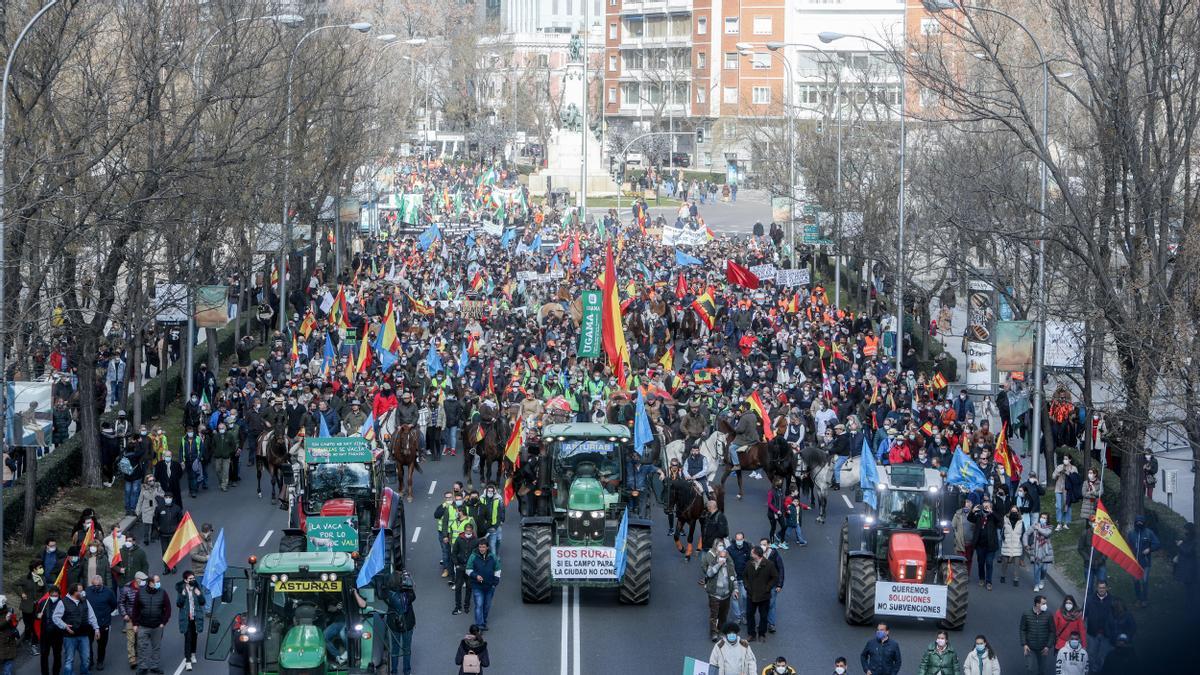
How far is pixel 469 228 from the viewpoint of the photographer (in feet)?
234

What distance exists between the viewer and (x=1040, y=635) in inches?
846

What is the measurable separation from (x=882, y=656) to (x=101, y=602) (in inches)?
359

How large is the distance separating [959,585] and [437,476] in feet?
43.5

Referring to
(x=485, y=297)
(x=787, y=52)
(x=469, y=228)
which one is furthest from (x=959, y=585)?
(x=787, y=52)

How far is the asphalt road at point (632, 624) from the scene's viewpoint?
72.0 feet

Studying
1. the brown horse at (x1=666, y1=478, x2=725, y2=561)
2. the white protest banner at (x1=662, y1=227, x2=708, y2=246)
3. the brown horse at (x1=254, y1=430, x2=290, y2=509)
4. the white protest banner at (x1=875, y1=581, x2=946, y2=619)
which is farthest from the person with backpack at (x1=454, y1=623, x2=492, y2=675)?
the white protest banner at (x1=662, y1=227, x2=708, y2=246)

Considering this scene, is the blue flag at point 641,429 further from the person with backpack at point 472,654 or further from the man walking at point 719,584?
the person with backpack at point 472,654

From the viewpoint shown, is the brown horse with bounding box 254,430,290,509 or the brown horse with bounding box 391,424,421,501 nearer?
the brown horse with bounding box 391,424,421,501

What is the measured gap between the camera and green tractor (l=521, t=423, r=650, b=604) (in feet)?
76.7

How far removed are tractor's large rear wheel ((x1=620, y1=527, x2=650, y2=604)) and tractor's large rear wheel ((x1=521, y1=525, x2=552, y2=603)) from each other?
1.01 meters

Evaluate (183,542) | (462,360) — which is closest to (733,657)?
(183,542)

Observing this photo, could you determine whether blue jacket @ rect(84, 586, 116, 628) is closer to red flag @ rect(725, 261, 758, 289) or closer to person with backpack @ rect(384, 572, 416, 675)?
person with backpack @ rect(384, 572, 416, 675)

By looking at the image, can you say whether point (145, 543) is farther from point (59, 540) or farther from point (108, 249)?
point (108, 249)

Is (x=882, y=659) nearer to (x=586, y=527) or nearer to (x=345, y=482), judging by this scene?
(x=586, y=527)
